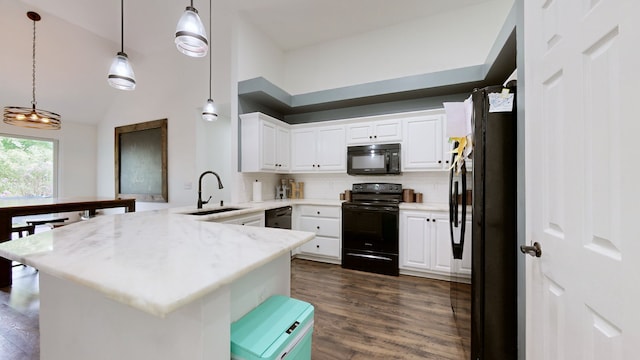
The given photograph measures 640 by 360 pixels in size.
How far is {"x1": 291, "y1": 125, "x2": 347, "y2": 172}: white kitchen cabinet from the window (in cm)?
597

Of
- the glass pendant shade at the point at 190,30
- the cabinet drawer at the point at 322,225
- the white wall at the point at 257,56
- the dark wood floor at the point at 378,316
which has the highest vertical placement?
the white wall at the point at 257,56

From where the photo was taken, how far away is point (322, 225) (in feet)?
11.4

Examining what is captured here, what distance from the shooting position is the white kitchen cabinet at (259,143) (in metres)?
3.36

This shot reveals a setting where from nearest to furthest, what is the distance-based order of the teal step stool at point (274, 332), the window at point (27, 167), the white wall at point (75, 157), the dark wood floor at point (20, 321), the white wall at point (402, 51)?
the teal step stool at point (274, 332) → the dark wood floor at point (20, 321) → the white wall at point (402, 51) → the window at point (27, 167) → the white wall at point (75, 157)

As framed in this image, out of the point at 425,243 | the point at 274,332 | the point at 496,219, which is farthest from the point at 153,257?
the point at 425,243

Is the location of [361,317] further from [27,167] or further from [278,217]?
[27,167]

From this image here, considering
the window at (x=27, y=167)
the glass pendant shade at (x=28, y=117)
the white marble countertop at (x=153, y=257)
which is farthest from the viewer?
the window at (x=27, y=167)

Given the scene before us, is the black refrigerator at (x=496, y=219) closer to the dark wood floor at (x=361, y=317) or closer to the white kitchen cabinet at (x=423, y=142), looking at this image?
the dark wood floor at (x=361, y=317)

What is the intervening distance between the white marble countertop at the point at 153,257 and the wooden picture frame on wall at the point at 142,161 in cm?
421

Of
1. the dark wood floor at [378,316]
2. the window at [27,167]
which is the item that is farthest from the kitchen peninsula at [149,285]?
the window at [27,167]

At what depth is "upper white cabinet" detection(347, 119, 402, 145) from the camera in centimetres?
338

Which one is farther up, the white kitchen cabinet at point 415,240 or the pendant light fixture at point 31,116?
the pendant light fixture at point 31,116

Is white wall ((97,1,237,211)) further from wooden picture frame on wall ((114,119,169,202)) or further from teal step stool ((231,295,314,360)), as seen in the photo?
teal step stool ((231,295,314,360))

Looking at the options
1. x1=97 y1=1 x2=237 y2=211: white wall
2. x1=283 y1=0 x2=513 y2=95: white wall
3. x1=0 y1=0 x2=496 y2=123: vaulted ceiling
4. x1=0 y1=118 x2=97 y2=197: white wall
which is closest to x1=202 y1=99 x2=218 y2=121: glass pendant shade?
x1=97 y1=1 x2=237 y2=211: white wall
